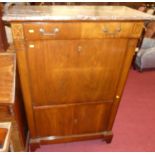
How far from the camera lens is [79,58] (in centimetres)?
109

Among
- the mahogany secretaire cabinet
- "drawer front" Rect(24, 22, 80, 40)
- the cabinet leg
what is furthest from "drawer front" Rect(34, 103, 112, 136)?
"drawer front" Rect(24, 22, 80, 40)

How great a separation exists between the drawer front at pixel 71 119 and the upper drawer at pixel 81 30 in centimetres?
57

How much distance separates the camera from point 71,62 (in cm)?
110

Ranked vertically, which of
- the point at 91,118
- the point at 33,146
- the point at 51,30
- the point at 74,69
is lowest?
the point at 33,146

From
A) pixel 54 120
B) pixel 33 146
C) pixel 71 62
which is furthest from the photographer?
pixel 33 146

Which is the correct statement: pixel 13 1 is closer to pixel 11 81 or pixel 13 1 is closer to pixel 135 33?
pixel 11 81

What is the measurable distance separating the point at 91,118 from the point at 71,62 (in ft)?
1.97

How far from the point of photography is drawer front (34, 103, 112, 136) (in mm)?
1335

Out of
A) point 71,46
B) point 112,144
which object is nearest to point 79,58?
point 71,46

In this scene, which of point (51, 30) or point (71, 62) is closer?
point (51, 30)

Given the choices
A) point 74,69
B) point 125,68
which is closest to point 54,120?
point 74,69

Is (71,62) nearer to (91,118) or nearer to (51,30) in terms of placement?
(51,30)

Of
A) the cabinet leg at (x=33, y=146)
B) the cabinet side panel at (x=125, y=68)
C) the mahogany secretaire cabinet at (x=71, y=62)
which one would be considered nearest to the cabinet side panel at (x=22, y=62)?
the mahogany secretaire cabinet at (x=71, y=62)

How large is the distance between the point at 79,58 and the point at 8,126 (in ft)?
2.10
